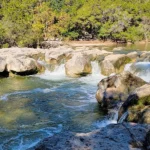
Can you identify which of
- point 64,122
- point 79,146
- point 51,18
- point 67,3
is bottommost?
point 64,122

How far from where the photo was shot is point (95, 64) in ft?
75.7

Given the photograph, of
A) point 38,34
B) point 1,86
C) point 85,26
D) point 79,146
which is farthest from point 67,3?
point 79,146

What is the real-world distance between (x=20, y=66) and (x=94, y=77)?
588 centimetres

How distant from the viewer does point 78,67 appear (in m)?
21.5

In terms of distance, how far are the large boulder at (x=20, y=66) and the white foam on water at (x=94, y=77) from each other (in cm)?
437

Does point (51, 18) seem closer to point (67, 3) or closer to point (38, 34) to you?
point (38, 34)

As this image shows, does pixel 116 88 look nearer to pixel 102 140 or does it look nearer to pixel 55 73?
pixel 102 140

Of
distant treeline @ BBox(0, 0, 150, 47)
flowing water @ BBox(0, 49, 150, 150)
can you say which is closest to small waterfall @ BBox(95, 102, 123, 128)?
flowing water @ BBox(0, 49, 150, 150)

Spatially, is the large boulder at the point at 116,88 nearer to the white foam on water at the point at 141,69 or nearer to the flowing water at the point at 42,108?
the flowing water at the point at 42,108

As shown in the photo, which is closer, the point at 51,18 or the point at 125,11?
the point at 51,18

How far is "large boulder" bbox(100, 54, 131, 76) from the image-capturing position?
21444mm

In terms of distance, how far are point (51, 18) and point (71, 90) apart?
27554 millimetres

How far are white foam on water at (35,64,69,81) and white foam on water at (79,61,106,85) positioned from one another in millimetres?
1880

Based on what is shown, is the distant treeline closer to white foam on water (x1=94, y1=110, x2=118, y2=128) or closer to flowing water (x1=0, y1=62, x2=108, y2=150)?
flowing water (x1=0, y1=62, x2=108, y2=150)
